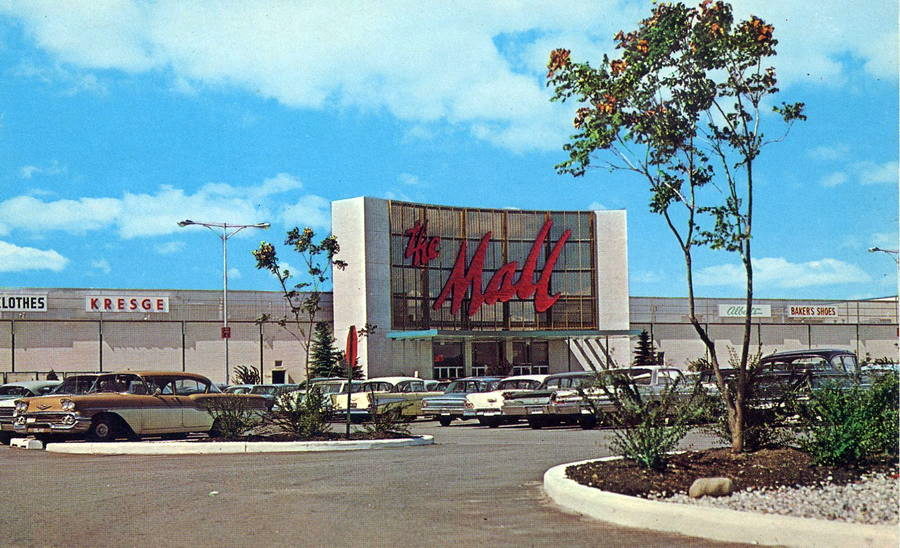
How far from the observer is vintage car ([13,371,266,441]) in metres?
22.2

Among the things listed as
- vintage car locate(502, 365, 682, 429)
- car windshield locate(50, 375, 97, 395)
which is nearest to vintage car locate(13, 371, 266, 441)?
car windshield locate(50, 375, 97, 395)

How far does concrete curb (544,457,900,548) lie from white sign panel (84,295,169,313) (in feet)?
144

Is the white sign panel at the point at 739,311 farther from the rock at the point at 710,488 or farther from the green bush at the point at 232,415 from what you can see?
the rock at the point at 710,488

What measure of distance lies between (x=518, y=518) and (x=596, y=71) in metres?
6.40

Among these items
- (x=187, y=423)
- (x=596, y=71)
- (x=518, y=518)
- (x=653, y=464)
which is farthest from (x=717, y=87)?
(x=187, y=423)

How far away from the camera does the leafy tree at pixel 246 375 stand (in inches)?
2095

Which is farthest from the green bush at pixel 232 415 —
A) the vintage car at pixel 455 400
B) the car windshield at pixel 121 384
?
the vintage car at pixel 455 400

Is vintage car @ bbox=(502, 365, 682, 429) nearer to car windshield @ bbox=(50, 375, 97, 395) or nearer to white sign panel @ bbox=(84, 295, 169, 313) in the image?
car windshield @ bbox=(50, 375, 97, 395)

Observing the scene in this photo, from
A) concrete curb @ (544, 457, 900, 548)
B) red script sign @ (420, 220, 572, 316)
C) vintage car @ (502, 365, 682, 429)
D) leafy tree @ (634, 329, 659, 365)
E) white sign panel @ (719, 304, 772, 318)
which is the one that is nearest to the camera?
concrete curb @ (544, 457, 900, 548)

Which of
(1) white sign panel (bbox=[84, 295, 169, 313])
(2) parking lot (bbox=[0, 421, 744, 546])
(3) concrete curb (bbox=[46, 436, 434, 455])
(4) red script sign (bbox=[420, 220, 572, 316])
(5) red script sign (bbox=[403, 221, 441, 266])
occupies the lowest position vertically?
(3) concrete curb (bbox=[46, 436, 434, 455])

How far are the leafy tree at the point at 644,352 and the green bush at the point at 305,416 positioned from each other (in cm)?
4182

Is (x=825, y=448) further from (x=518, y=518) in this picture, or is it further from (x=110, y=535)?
(x=110, y=535)

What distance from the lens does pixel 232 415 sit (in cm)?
2172

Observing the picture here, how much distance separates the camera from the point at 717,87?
14.9m
